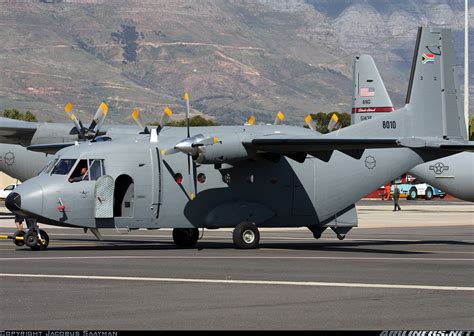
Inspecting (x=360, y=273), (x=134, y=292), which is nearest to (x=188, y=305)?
(x=134, y=292)

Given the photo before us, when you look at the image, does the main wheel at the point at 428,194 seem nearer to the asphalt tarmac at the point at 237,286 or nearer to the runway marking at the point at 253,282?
the asphalt tarmac at the point at 237,286

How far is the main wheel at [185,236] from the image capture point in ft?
114

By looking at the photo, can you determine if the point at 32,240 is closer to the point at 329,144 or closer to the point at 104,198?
the point at 104,198

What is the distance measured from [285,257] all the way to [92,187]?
19.7ft

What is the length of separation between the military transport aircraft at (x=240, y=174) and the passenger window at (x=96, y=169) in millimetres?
29

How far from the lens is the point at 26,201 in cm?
3069

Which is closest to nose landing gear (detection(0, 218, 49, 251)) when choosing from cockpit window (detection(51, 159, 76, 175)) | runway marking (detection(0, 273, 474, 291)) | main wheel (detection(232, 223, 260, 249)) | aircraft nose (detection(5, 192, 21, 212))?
aircraft nose (detection(5, 192, 21, 212))

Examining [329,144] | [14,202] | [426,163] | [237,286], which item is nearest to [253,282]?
[237,286]

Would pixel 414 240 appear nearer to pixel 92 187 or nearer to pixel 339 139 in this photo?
pixel 339 139

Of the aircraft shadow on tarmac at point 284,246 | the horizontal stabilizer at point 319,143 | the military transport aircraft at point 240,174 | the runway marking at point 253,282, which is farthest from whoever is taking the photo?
the aircraft shadow on tarmac at point 284,246

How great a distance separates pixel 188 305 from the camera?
1934 cm

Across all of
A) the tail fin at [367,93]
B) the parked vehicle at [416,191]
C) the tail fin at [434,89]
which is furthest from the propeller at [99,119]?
the parked vehicle at [416,191]

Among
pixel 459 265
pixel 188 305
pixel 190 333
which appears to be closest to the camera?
pixel 190 333

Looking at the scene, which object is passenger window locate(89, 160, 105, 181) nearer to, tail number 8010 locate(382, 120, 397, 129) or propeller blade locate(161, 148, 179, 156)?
propeller blade locate(161, 148, 179, 156)
